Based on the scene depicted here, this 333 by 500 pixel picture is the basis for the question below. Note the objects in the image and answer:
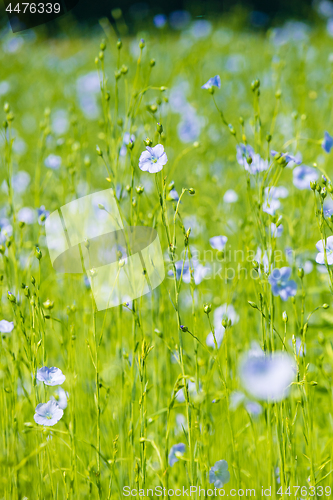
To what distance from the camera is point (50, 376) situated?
3.31ft

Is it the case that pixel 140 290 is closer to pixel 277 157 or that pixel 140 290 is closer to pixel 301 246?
pixel 277 157

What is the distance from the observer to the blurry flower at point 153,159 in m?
0.99

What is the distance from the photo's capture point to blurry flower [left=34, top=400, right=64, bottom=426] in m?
0.97

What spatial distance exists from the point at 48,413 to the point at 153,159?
688 millimetres

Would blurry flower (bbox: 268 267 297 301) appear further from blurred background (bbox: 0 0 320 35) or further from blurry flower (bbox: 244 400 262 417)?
blurred background (bbox: 0 0 320 35)

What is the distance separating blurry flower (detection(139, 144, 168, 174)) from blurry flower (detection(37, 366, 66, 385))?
55cm

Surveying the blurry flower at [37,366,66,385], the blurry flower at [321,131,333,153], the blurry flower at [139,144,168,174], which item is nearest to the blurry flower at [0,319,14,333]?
the blurry flower at [37,366,66,385]

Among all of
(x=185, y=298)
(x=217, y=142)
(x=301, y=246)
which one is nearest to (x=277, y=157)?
(x=301, y=246)

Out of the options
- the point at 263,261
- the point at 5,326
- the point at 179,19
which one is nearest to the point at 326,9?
the point at 179,19

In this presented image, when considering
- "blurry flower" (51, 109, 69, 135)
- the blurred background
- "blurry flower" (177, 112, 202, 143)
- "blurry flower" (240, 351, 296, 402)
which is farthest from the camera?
the blurred background

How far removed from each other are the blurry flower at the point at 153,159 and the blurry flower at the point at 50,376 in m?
0.55

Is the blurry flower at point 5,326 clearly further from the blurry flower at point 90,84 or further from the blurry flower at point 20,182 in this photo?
the blurry flower at point 90,84

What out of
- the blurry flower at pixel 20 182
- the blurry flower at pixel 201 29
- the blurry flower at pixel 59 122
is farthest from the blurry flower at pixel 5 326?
the blurry flower at pixel 201 29

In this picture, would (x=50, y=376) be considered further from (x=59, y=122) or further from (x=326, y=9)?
(x=326, y=9)
